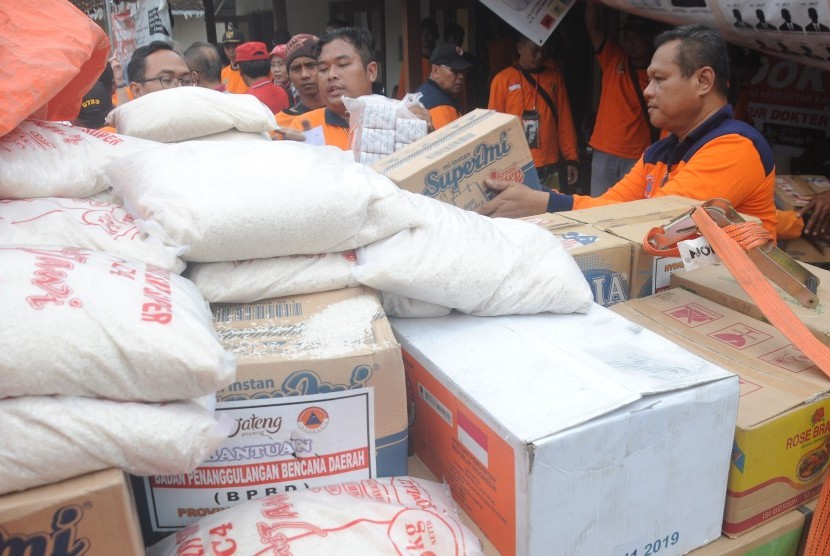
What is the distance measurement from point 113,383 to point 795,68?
15.7 ft

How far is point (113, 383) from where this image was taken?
0.80 metres

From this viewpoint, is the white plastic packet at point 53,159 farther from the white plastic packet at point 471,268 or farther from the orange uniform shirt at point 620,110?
the orange uniform shirt at point 620,110

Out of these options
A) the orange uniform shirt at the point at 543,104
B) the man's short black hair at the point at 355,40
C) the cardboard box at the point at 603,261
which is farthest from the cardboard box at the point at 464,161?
the orange uniform shirt at the point at 543,104

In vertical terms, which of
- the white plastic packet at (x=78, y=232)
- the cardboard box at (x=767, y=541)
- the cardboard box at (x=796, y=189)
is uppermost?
the white plastic packet at (x=78, y=232)

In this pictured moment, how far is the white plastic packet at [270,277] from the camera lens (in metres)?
1.15

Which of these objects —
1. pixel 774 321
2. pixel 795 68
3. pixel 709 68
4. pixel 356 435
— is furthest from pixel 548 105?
pixel 356 435

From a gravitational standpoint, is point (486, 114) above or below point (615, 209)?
above

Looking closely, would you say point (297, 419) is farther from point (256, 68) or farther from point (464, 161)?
point (256, 68)

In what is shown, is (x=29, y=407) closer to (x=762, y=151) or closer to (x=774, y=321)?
(x=774, y=321)

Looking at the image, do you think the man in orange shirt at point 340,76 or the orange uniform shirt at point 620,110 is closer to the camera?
the man in orange shirt at point 340,76

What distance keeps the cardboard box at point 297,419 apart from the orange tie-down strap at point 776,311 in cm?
75

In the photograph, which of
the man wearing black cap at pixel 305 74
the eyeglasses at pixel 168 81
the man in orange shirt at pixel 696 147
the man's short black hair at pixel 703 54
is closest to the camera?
the man in orange shirt at pixel 696 147

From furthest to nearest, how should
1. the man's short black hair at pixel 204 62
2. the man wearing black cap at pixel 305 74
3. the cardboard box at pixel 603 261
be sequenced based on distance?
the man's short black hair at pixel 204 62 < the man wearing black cap at pixel 305 74 < the cardboard box at pixel 603 261

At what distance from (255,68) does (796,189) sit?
381 cm
